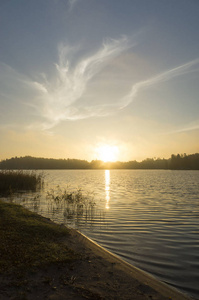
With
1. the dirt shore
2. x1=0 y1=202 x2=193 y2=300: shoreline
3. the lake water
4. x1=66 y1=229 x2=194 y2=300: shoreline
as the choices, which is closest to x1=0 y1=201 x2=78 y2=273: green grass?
x1=0 y1=202 x2=193 y2=300: shoreline

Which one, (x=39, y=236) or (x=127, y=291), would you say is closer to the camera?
(x=127, y=291)

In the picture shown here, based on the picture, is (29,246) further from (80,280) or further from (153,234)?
(153,234)

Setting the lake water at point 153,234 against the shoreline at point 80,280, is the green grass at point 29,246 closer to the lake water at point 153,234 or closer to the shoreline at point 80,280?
the shoreline at point 80,280

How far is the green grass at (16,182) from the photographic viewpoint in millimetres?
29381

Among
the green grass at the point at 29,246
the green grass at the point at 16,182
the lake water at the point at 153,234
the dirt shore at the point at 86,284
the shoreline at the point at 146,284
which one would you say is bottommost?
the lake water at the point at 153,234

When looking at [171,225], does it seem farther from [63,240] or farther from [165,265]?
[63,240]

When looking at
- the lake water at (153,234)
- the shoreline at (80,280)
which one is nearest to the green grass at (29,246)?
the shoreline at (80,280)

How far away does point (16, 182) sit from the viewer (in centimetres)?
3066

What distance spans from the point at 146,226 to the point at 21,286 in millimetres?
9482

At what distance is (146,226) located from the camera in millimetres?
13062

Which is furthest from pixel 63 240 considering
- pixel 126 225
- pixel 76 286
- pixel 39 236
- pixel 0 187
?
pixel 0 187

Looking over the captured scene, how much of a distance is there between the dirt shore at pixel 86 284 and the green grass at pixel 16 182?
2452 centimetres

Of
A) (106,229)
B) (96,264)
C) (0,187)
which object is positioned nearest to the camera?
(96,264)

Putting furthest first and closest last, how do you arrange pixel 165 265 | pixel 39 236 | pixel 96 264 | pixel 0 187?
pixel 0 187, pixel 39 236, pixel 165 265, pixel 96 264
